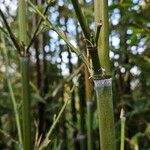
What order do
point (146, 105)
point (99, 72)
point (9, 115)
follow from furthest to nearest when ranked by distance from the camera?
point (9, 115)
point (146, 105)
point (99, 72)

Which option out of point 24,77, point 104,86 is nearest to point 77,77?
point 24,77

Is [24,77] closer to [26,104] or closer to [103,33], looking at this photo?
[26,104]

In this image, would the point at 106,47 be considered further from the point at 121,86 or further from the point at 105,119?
the point at 121,86

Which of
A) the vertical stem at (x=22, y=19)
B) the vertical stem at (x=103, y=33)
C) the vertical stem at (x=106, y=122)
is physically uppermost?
the vertical stem at (x=22, y=19)

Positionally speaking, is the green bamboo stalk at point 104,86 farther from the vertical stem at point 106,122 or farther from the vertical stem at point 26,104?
the vertical stem at point 26,104

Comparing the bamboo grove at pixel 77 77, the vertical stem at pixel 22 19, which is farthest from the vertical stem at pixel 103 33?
the vertical stem at pixel 22 19

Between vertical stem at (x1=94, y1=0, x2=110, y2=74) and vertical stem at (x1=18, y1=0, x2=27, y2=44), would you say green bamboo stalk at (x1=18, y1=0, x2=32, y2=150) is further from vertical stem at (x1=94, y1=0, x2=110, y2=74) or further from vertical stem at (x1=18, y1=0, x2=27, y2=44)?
vertical stem at (x1=94, y1=0, x2=110, y2=74)

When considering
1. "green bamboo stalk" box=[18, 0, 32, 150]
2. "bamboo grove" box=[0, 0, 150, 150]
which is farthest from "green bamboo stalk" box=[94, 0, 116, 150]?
"green bamboo stalk" box=[18, 0, 32, 150]

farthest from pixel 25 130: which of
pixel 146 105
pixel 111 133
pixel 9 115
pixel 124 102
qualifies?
pixel 9 115
